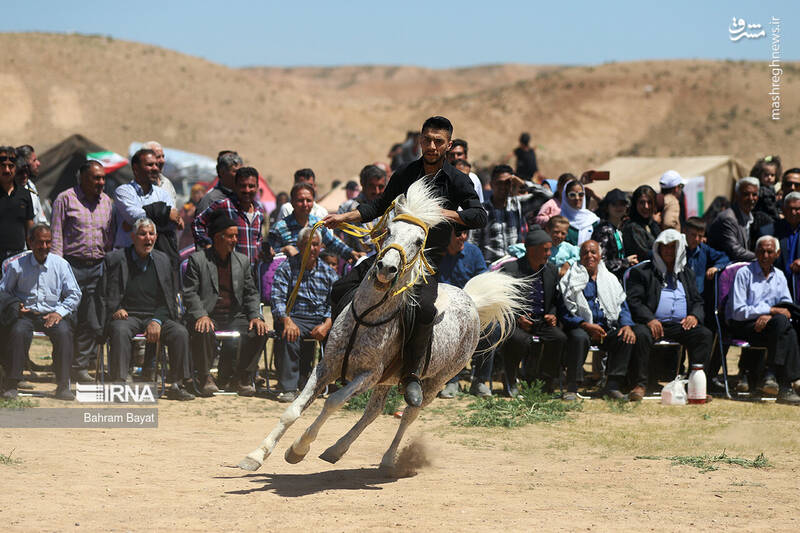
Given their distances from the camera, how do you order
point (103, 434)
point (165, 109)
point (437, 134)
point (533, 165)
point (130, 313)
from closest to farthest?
1. point (437, 134)
2. point (103, 434)
3. point (130, 313)
4. point (533, 165)
5. point (165, 109)

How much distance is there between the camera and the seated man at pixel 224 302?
36.5ft

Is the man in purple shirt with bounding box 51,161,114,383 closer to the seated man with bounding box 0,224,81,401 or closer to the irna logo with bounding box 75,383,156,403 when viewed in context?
the seated man with bounding box 0,224,81,401

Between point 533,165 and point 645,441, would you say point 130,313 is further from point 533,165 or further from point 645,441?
point 533,165

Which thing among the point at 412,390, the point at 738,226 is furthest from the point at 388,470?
the point at 738,226

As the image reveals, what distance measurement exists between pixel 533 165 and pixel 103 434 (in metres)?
14.9

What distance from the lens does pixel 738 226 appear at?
13.0m

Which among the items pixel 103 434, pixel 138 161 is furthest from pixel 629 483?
pixel 138 161

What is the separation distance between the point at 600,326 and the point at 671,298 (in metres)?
1.06

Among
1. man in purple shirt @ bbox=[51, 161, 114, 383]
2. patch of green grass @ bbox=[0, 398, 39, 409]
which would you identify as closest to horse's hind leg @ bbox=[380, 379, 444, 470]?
patch of green grass @ bbox=[0, 398, 39, 409]

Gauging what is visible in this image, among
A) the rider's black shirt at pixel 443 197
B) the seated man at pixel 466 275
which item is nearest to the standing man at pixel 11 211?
the seated man at pixel 466 275

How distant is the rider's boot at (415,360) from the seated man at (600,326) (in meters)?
4.54

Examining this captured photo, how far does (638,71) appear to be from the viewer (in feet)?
230

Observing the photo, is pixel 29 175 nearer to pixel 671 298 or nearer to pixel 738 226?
pixel 671 298

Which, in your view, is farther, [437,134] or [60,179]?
[60,179]
